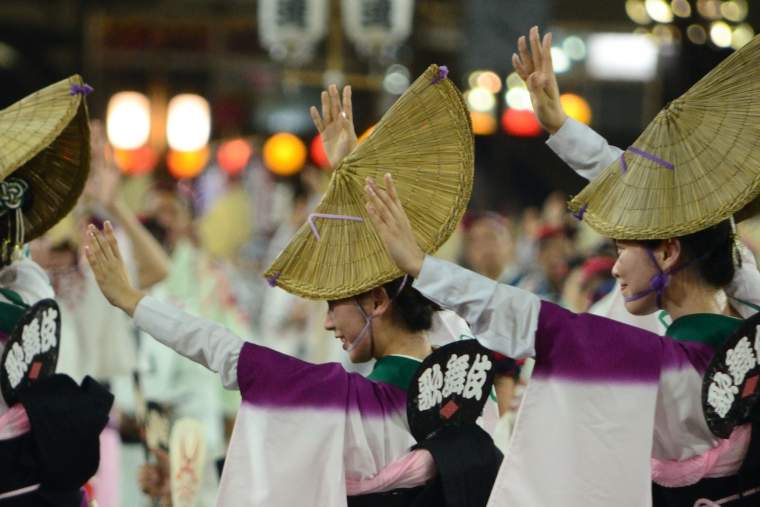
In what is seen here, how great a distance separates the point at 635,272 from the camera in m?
3.96

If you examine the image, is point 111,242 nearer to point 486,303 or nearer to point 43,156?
point 43,156

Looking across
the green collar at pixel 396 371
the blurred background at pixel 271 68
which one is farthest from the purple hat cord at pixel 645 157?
the blurred background at pixel 271 68

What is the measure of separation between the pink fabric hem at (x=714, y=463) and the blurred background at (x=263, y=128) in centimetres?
253

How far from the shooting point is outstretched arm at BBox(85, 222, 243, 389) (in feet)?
13.4

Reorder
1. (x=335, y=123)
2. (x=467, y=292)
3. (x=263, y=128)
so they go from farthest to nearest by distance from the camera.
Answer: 1. (x=263, y=128)
2. (x=335, y=123)
3. (x=467, y=292)

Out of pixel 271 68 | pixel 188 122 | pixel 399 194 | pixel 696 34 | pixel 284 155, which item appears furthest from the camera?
pixel 271 68

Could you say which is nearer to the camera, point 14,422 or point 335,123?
point 14,422

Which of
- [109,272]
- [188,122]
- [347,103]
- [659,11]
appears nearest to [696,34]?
[659,11]

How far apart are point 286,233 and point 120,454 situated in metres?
6.40

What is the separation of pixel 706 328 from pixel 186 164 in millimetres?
22041

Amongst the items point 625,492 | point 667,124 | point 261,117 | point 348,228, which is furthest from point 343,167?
point 261,117

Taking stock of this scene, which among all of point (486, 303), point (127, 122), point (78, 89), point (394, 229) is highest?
point (78, 89)

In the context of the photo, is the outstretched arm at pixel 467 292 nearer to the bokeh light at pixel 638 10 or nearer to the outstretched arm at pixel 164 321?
the outstretched arm at pixel 164 321

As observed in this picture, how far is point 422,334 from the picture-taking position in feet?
14.4
